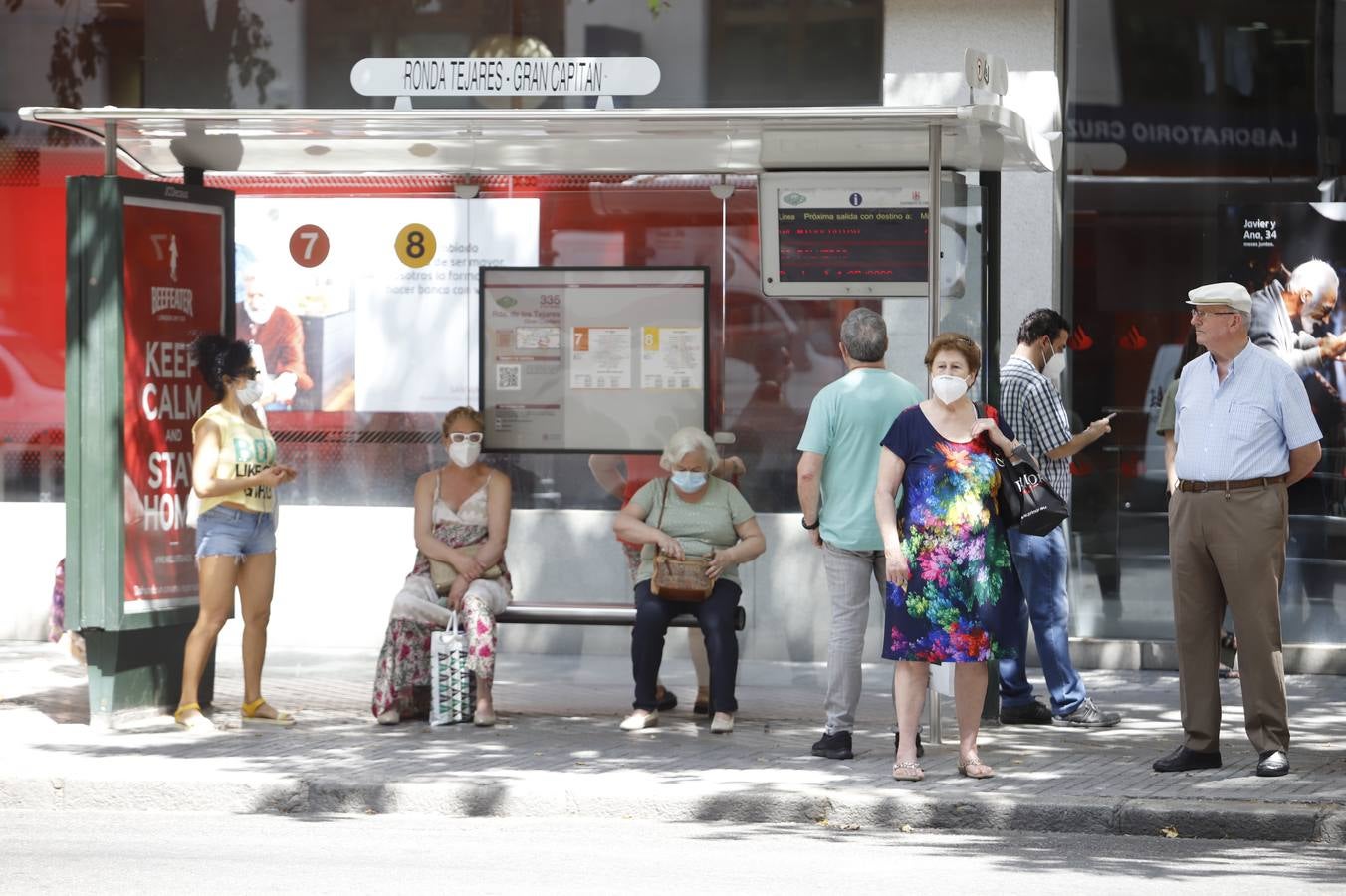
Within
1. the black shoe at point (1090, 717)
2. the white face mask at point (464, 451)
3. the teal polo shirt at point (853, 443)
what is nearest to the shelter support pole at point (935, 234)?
the teal polo shirt at point (853, 443)

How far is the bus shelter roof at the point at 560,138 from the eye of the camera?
8.66 m

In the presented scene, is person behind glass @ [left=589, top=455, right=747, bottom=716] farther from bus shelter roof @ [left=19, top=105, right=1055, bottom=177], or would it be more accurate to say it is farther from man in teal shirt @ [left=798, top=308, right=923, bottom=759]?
bus shelter roof @ [left=19, top=105, right=1055, bottom=177]

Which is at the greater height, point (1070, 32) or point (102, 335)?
point (1070, 32)

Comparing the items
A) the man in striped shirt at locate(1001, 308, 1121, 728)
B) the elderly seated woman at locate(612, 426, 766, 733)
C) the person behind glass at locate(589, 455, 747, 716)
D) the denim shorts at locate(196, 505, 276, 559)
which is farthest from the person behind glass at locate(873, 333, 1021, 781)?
the denim shorts at locate(196, 505, 276, 559)

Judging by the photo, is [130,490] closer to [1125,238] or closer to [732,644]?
Result: [732,644]

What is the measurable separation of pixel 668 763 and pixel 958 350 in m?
2.13

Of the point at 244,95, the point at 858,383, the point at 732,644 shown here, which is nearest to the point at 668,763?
the point at 732,644

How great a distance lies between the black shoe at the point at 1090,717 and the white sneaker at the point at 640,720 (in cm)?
200

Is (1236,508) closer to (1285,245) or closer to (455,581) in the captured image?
(455,581)

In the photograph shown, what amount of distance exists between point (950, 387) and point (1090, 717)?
7.70 feet

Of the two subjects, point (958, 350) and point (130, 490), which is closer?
point (958, 350)

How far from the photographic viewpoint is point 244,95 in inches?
488

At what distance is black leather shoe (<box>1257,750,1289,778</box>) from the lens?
7918mm

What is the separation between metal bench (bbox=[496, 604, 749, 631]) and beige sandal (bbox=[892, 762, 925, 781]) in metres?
1.80
